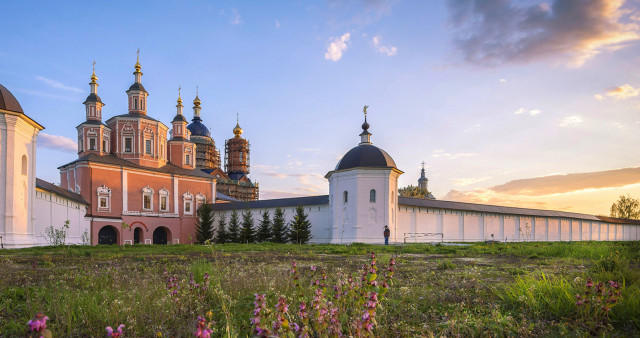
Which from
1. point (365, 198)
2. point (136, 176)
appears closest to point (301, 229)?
point (365, 198)

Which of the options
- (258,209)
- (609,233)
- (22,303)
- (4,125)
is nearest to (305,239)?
(258,209)

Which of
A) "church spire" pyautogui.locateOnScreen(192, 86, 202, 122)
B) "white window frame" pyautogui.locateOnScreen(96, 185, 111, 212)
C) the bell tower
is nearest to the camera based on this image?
"white window frame" pyautogui.locateOnScreen(96, 185, 111, 212)

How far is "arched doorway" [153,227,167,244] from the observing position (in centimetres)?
3731

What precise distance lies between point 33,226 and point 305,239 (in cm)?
1677

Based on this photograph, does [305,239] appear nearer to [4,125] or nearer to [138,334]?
[4,125]

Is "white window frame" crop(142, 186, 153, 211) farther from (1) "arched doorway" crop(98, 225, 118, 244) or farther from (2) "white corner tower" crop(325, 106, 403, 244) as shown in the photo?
(2) "white corner tower" crop(325, 106, 403, 244)

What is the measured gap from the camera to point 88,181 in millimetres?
32062

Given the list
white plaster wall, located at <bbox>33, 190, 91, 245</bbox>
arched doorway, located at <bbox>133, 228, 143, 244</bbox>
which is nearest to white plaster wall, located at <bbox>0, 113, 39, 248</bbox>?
white plaster wall, located at <bbox>33, 190, 91, 245</bbox>

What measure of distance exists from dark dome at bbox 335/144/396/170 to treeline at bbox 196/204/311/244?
4.92 meters

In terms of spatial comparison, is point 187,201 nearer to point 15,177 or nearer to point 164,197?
point 164,197

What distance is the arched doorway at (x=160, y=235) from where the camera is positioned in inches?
1469

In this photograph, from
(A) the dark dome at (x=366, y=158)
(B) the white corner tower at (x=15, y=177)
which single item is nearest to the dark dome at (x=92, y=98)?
(B) the white corner tower at (x=15, y=177)

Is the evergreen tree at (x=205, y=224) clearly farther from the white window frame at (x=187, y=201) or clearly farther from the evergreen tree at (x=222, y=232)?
the white window frame at (x=187, y=201)

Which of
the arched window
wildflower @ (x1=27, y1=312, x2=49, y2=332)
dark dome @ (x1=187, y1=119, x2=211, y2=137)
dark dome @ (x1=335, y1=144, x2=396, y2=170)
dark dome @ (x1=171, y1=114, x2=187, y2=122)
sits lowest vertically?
wildflower @ (x1=27, y1=312, x2=49, y2=332)
